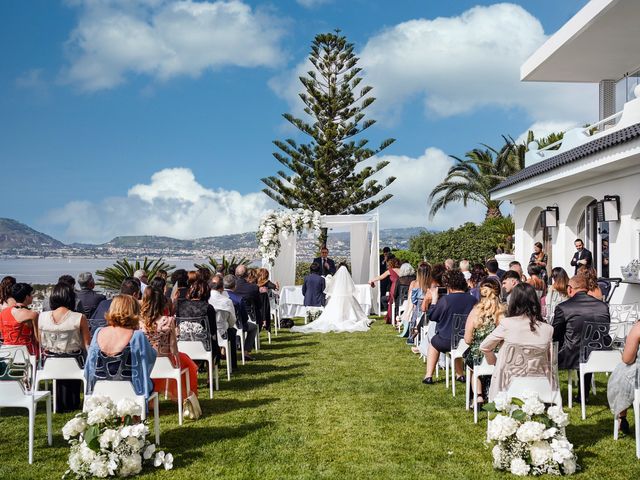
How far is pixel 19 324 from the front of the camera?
601 cm

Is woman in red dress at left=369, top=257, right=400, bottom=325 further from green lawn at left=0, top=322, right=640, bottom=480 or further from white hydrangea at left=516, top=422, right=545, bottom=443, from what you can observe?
white hydrangea at left=516, top=422, right=545, bottom=443

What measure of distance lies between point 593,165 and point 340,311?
200 inches

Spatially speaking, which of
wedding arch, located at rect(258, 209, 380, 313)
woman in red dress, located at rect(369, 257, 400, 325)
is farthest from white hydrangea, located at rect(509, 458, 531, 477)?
wedding arch, located at rect(258, 209, 380, 313)

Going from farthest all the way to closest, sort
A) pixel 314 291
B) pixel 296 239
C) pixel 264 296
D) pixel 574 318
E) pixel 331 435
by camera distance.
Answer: pixel 296 239
pixel 314 291
pixel 264 296
pixel 574 318
pixel 331 435

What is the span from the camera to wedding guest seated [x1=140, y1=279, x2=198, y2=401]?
580cm

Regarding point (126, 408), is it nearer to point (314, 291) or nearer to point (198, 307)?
point (198, 307)

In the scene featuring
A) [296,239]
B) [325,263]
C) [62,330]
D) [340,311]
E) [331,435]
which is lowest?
[331,435]

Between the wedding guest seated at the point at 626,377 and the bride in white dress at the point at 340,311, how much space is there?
7.90 meters

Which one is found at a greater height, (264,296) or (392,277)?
(392,277)

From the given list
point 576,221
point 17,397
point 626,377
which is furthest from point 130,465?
point 576,221

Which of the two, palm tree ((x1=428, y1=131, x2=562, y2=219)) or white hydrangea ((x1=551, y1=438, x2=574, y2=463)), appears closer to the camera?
white hydrangea ((x1=551, y1=438, x2=574, y2=463))

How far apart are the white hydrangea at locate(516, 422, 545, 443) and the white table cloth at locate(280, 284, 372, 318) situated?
10239mm

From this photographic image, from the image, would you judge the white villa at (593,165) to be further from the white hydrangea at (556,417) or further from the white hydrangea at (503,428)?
the white hydrangea at (503,428)

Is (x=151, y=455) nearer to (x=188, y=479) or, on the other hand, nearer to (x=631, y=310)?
(x=188, y=479)
